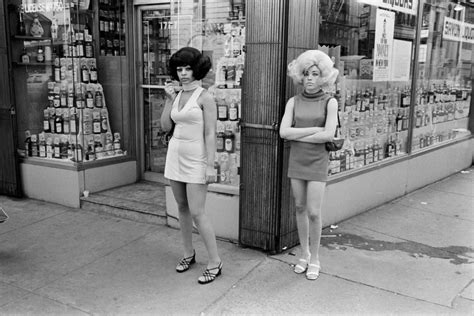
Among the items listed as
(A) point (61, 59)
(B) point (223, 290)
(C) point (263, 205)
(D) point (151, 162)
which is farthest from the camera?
(D) point (151, 162)

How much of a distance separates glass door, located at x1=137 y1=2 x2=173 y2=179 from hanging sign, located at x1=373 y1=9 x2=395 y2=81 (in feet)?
8.10

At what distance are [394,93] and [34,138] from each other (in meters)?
4.55

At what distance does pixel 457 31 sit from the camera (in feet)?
25.8

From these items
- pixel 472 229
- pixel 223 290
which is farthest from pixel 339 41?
pixel 223 290

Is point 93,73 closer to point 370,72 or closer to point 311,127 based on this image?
point 370,72

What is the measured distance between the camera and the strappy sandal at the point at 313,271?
4.00 meters

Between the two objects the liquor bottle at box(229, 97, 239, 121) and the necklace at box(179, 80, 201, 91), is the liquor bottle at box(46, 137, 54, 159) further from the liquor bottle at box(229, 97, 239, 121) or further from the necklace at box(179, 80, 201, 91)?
the necklace at box(179, 80, 201, 91)

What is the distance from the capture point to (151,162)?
6703 millimetres

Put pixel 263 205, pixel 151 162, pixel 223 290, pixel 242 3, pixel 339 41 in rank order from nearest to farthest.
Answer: pixel 223 290, pixel 263 205, pixel 242 3, pixel 339 41, pixel 151 162

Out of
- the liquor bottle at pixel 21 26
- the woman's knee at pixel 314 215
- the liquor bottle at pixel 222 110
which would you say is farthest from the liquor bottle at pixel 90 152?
the woman's knee at pixel 314 215

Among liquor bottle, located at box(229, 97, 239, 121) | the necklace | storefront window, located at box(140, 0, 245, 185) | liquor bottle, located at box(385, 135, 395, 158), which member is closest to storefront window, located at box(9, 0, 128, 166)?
storefront window, located at box(140, 0, 245, 185)

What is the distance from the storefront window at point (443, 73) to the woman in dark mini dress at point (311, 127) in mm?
3469

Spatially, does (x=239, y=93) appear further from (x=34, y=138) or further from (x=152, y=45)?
(x=34, y=138)

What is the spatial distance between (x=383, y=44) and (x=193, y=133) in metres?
3.13
